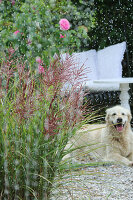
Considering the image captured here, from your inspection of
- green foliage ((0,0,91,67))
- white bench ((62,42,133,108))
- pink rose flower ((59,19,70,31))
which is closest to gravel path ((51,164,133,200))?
green foliage ((0,0,91,67))

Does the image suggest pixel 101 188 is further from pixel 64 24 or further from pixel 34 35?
pixel 64 24

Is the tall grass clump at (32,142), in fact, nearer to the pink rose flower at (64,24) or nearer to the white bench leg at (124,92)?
the pink rose flower at (64,24)

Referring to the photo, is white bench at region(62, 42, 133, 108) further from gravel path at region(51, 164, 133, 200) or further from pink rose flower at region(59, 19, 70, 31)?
gravel path at region(51, 164, 133, 200)

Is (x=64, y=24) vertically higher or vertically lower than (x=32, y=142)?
higher

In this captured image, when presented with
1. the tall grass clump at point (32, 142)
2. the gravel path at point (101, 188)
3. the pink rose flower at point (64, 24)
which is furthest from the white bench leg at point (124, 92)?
the tall grass clump at point (32, 142)

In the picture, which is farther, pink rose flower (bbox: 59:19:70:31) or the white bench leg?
the white bench leg

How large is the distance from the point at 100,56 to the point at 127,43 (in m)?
0.52

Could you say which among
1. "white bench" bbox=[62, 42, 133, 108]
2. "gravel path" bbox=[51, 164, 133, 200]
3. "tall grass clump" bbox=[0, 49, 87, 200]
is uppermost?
"white bench" bbox=[62, 42, 133, 108]

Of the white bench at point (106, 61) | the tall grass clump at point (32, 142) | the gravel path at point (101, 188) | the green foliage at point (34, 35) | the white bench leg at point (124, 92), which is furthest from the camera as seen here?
the white bench at point (106, 61)

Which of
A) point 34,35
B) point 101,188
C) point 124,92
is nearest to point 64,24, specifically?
point 34,35

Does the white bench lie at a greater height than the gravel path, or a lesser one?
greater

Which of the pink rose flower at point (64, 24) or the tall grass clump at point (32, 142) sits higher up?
the pink rose flower at point (64, 24)

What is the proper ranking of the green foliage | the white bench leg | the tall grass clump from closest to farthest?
1. the tall grass clump
2. the green foliage
3. the white bench leg

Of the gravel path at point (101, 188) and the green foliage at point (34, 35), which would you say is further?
the green foliage at point (34, 35)
